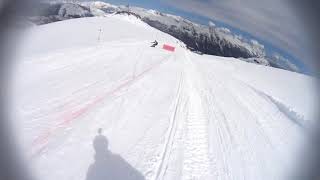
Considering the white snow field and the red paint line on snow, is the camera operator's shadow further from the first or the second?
the red paint line on snow

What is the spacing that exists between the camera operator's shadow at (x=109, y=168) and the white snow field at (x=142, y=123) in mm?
11

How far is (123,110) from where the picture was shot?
196 inches

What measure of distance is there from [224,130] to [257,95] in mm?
3794

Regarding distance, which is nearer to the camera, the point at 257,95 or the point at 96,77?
the point at 96,77

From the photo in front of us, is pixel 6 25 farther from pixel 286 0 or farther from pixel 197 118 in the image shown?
pixel 197 118

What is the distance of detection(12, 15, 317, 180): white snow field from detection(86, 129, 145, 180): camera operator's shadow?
11 millimetres

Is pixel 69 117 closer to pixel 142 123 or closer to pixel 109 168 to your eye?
pixel 142 123

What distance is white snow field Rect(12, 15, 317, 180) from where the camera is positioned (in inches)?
132

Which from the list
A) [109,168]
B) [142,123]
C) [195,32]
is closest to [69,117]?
[142,123]

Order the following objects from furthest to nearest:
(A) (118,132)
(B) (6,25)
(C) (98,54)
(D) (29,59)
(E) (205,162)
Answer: (C) (98,54) < (D) (29,59) < (A) (118,132) < (E) (205,162) < (B) (6,25)

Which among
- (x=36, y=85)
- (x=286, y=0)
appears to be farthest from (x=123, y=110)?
(x=286, y=0)

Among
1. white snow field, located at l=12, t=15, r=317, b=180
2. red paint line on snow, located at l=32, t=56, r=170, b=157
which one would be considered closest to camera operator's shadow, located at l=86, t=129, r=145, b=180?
white snow field, located at l=12, t=15, r=317, b=180

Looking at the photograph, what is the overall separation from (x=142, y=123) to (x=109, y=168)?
1354 mm

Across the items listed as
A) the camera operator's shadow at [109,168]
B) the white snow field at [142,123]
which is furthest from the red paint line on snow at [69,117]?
the camera operator's shadow at [109,168]
